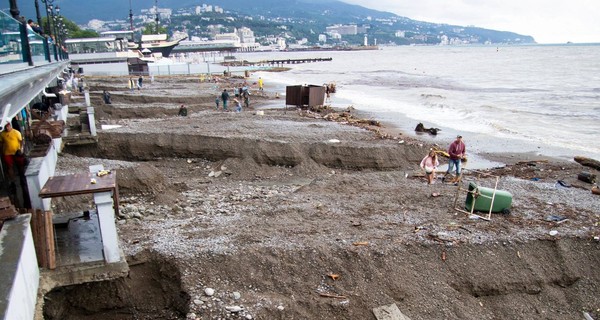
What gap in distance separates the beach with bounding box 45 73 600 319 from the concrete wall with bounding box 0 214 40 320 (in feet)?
4.40

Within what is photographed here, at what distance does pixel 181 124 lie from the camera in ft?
77.7

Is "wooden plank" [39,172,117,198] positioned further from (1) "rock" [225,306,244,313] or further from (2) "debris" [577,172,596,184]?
(2) "debris" [577,172,596,184]

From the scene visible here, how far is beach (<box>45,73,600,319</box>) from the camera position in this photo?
8.38m

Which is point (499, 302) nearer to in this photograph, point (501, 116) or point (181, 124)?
point (181, 124)

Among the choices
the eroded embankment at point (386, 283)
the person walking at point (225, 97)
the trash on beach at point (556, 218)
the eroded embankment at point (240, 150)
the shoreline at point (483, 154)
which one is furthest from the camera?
the person walking at point (225, 97)

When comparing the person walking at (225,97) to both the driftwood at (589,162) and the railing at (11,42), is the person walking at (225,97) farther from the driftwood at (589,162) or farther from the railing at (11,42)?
the driftwood at (589,162)

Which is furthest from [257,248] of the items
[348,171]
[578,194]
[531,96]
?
[531,96]

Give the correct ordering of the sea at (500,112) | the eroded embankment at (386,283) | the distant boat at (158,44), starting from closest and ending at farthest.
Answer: the eroded embankment at (386,283) < the sea at (500,112) < the distant boat at (158,44)

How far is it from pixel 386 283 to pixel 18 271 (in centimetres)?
652

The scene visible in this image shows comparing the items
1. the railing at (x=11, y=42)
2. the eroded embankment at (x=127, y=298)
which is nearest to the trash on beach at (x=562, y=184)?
the eroded embankment at (x=127, y=298)

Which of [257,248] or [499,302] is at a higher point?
[257,248]

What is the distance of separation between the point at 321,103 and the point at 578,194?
2275 cm

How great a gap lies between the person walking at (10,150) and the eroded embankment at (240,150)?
8747mm

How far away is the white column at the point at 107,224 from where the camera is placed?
8.05 meters
